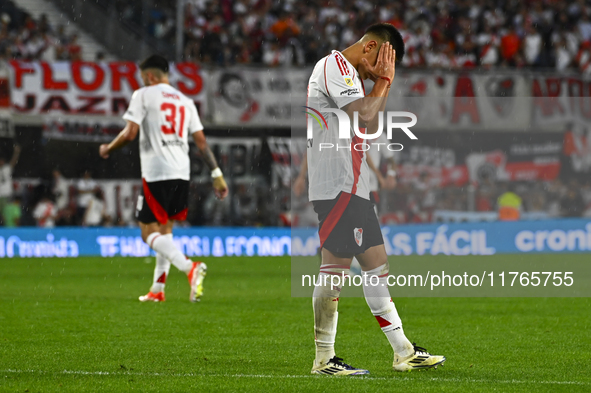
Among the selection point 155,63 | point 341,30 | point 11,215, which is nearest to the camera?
point 155,63

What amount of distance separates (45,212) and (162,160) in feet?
36.1

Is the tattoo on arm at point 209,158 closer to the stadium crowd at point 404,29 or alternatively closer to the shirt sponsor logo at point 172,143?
the shirt sponsor logo at point 172,143

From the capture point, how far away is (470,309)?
8.85 m

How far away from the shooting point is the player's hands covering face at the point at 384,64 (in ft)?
16.6

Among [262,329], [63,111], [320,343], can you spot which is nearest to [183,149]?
[262,329]

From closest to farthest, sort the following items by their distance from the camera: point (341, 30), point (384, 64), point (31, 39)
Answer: point (384, 64)
point (31, 39)
point (341, 30)

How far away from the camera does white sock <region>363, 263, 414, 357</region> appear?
17.3ft

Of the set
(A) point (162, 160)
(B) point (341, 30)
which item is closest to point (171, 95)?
(A) point (162, 160)

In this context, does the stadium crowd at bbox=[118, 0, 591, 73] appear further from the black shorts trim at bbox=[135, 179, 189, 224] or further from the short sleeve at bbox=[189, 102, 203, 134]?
the black shorts trim at bbox=[135, 179, 189, 224]

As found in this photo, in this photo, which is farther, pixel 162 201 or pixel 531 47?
pixel 531 47

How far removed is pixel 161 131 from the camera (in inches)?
358

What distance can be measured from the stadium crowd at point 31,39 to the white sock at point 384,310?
1618 cm

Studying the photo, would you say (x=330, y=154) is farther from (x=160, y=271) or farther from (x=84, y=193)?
(x=84, y=193)

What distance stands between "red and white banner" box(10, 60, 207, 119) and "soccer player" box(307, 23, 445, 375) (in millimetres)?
14349
